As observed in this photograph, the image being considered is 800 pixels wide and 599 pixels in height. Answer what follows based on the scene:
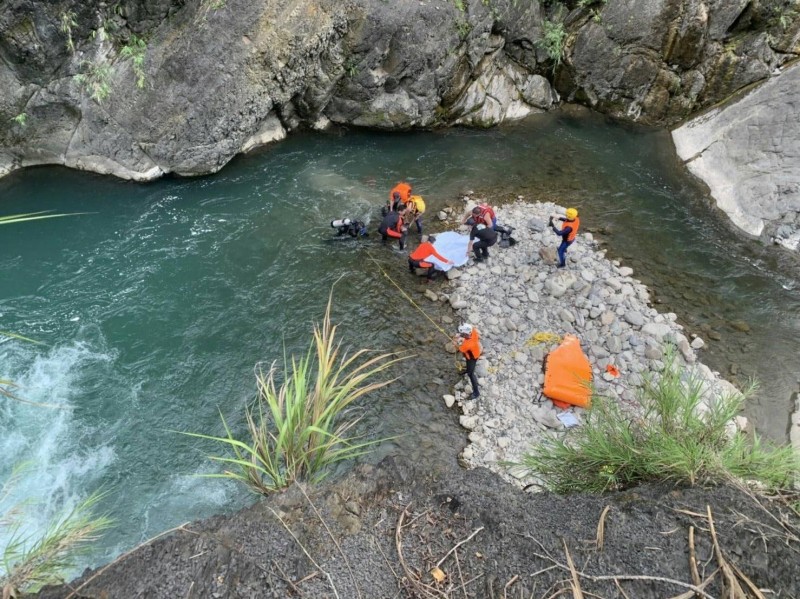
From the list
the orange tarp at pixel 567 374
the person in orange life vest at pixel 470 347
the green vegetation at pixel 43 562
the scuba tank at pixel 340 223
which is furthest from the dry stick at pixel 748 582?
the scuba tank at pixel 340 223

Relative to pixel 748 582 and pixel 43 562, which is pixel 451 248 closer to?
pixel 748 582

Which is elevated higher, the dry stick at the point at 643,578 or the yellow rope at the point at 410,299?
the dry stick at the point at 643,578

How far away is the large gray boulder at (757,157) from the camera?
10.6 m

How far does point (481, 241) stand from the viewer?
30.9ft

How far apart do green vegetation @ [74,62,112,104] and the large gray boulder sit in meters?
14.1

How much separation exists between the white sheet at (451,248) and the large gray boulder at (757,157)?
6392 mm

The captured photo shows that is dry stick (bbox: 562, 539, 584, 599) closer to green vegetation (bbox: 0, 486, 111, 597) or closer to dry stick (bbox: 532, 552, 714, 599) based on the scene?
dry stick (bbox: 532, 552, 714, 599)

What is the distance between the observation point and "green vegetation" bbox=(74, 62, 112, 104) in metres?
10.5

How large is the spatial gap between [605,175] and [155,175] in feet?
Answer: 36.5

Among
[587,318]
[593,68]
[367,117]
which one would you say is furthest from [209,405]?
[593,68]

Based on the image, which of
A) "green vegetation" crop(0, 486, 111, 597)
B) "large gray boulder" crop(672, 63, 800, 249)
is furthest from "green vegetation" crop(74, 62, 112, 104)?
"large gray boulder" crop(672, 63, 800, 249)

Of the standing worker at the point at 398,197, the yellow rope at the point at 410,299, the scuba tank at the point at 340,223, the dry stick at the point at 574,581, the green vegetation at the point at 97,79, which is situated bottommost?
the yellow rope at the point at 410,299

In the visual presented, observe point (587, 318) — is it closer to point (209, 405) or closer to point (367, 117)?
point (209, 405)

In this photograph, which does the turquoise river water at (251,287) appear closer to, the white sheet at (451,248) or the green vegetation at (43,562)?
the white sheet at (451,248)
